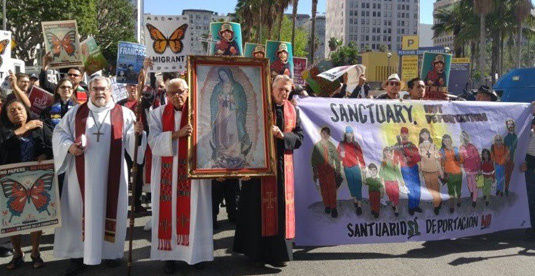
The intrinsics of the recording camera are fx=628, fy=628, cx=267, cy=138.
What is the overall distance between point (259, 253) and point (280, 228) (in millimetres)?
311

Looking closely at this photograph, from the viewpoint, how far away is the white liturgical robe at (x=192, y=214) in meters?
5.75

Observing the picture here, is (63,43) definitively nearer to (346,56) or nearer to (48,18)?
(48,18)

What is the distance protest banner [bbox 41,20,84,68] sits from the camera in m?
9.31

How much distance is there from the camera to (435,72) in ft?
29.8

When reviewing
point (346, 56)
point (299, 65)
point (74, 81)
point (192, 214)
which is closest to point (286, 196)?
point (192, 214)

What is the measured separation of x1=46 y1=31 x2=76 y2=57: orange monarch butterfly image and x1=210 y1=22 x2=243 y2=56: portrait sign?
7.18 feet

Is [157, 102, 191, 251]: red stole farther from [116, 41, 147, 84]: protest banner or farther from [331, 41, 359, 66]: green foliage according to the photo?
[331, 41, 359, 66]: green foliage

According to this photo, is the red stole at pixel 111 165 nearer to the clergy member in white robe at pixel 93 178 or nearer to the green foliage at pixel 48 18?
the clergy member in white robe at pixel 93 178

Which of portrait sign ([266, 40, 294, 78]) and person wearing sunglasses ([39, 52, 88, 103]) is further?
portrait sign ([266, 40, 294, 78])

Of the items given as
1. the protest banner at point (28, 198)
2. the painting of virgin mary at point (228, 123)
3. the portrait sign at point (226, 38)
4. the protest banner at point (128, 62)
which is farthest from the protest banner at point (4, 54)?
the painting of virgin mary at point (228, 123)

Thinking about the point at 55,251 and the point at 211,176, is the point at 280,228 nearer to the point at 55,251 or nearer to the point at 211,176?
the point at 211,176

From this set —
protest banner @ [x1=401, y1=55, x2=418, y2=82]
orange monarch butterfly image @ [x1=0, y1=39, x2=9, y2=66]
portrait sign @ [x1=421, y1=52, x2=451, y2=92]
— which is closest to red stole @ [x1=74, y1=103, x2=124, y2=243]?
orange monarch butterfly image @ [x1=0, y1=39, x2=9, y2=66]

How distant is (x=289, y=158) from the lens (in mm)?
6125

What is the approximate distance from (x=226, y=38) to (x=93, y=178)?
496 centimetres
